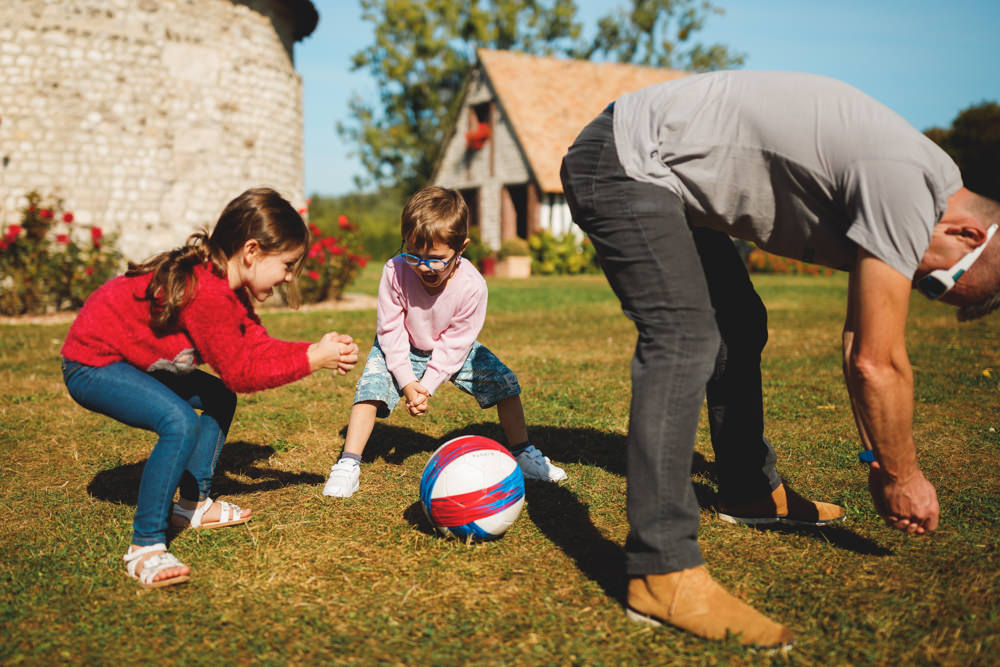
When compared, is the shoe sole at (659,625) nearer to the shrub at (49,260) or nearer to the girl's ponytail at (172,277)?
the girl's ponytail at (172,277)

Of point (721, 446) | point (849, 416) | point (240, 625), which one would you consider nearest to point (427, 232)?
point (721, 446)

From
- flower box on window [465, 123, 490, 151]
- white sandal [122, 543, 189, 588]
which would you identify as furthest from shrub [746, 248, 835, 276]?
white sandal [122, 543, 189, 588]

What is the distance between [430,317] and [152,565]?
1879mm

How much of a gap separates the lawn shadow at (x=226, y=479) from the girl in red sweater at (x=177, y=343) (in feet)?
3.11

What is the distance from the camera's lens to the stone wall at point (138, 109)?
1187cm

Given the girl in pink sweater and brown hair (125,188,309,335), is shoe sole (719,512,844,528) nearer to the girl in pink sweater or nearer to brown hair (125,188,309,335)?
the girl in pink sweater

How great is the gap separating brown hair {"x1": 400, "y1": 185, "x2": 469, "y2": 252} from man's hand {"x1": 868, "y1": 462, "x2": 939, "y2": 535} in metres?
2.16

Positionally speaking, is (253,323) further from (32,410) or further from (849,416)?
(849,416)

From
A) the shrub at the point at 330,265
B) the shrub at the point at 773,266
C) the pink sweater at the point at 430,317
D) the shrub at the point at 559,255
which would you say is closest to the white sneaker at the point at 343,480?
the pink sweater at the point at 430,317

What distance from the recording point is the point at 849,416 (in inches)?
209

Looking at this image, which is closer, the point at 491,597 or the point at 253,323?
the point at 491,597

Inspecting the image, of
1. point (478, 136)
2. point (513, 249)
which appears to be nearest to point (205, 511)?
point (513, 249)

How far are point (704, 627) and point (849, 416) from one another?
3.57 meters

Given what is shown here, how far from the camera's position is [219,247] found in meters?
3.08
